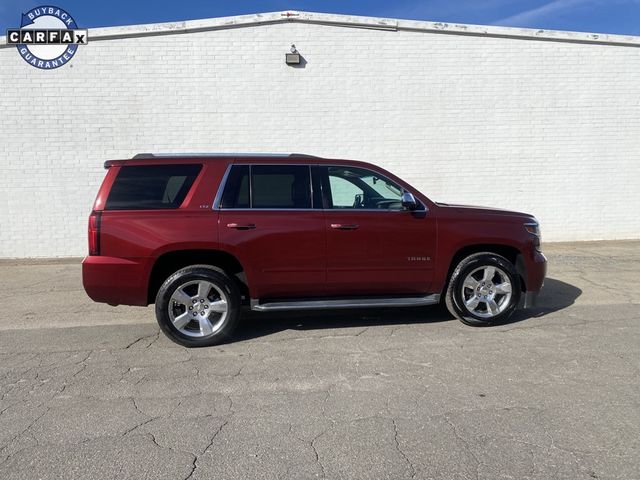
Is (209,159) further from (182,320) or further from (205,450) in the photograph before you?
(205,450)

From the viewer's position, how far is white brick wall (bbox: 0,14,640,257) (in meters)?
10.2

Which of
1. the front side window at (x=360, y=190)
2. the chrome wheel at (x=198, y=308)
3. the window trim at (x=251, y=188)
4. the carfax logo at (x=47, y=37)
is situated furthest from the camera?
the carfax logo at (x=47, y=37)

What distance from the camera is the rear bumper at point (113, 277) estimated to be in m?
4.98

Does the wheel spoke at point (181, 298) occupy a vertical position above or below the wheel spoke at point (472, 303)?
above

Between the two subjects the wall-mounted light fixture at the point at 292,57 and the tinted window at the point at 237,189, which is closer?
the tinted window at the point at 237,189

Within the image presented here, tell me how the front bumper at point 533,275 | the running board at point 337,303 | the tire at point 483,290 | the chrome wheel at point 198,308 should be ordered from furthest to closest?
the front bumper at point 533,275 → the tire at point 483,290 → the running board at point 337,303 → the chrome wheel at point 198,308

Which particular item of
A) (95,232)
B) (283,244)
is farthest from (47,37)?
(283,244)

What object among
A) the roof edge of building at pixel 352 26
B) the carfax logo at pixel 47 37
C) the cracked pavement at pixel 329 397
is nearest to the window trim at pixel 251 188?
the cracked pavement at pixel 329 397

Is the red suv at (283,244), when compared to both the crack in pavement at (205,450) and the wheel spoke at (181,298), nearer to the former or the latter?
the wheel spoke at (181,298)

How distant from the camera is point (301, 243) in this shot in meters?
5.23

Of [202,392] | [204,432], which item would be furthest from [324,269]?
[204,432]

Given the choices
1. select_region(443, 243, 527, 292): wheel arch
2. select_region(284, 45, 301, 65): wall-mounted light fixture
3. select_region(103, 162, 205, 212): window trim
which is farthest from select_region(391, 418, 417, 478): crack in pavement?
select_region(284, 45, 301, 65): wall-mounted light fixture

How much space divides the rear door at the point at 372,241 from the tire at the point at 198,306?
3.54ft

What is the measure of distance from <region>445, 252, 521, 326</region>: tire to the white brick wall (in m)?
5.67
